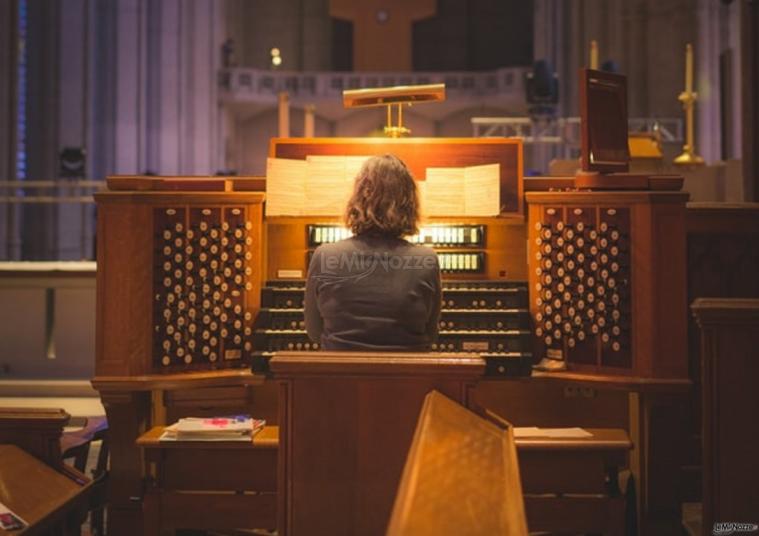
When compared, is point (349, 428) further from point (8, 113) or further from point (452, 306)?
point (8, 113)

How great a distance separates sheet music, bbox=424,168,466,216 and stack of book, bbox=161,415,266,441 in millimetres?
1184

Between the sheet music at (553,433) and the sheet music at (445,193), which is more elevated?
the sheet music at (445,193)

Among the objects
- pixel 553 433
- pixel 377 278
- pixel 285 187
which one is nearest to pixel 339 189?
pixel 285 187

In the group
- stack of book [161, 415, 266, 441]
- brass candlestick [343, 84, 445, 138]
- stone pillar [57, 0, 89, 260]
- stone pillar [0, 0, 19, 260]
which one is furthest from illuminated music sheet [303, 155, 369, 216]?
stone pillar [57, 0, 89, 260]

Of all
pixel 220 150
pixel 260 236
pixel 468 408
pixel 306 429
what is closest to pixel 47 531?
pixel 306 429

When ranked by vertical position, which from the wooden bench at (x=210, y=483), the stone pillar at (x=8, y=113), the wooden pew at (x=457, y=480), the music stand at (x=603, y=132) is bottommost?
the wooden bench at (x=210, y=483)

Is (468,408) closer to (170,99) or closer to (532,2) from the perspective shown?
(170,99)

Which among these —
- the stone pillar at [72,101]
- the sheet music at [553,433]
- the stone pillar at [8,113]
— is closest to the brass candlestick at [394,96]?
the sheet music at [553,433]

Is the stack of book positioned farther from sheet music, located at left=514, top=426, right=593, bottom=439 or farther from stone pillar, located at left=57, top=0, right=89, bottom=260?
stone pillar, located at left=57, top=0, right=89, bottom=260

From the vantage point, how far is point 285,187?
426 cm

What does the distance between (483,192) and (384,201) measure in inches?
33.6

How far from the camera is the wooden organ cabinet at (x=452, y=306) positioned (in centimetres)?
406

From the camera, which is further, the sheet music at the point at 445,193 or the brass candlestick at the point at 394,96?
the brass candlestick at the point at 394,96

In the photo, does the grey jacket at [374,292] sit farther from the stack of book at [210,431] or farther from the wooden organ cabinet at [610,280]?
the wooden organ cabinet at [610,280]
